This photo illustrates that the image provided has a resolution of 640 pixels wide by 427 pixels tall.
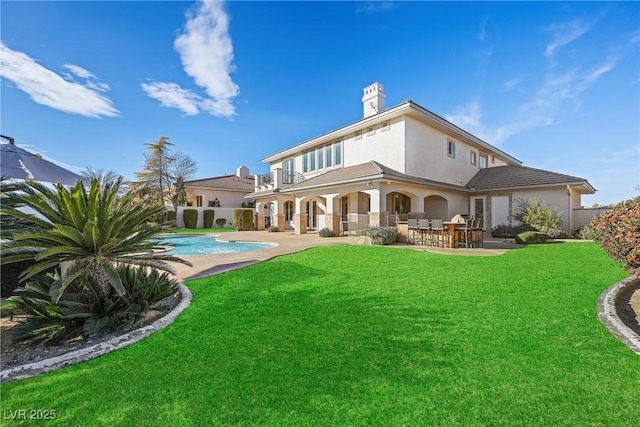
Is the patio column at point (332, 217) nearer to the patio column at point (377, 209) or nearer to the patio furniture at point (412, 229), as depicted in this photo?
the patio column at point (377, 209)

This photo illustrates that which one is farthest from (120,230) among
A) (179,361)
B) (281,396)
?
(281,396)

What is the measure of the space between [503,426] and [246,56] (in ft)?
67.6

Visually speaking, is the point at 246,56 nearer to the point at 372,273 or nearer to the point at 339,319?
the point at 372,273

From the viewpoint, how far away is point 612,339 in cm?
421

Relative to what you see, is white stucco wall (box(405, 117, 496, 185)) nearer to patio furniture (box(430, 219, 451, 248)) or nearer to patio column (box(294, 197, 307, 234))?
patio furniture (box(430, 219, 451, 248))

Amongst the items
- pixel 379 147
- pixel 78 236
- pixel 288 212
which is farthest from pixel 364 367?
pixel 288 212

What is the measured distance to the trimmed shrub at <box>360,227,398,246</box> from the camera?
15125 mm

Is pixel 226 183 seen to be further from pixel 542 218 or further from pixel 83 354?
pixel 83 354

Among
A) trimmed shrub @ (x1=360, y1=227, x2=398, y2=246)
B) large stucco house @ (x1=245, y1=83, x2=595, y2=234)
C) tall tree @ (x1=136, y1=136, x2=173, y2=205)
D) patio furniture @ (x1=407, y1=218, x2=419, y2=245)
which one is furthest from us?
tall tree @ (x1=136, y1=136, x2=173, y2=205)

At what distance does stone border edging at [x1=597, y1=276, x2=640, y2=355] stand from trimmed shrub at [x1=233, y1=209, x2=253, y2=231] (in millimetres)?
28440

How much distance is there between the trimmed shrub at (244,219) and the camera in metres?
30.6

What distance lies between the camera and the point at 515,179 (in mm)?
22875

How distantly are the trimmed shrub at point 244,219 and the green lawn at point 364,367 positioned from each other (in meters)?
24.7

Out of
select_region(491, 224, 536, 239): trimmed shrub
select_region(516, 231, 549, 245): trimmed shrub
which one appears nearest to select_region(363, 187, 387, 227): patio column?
select_region(516, 231, 549, 245): trimmed shrub
